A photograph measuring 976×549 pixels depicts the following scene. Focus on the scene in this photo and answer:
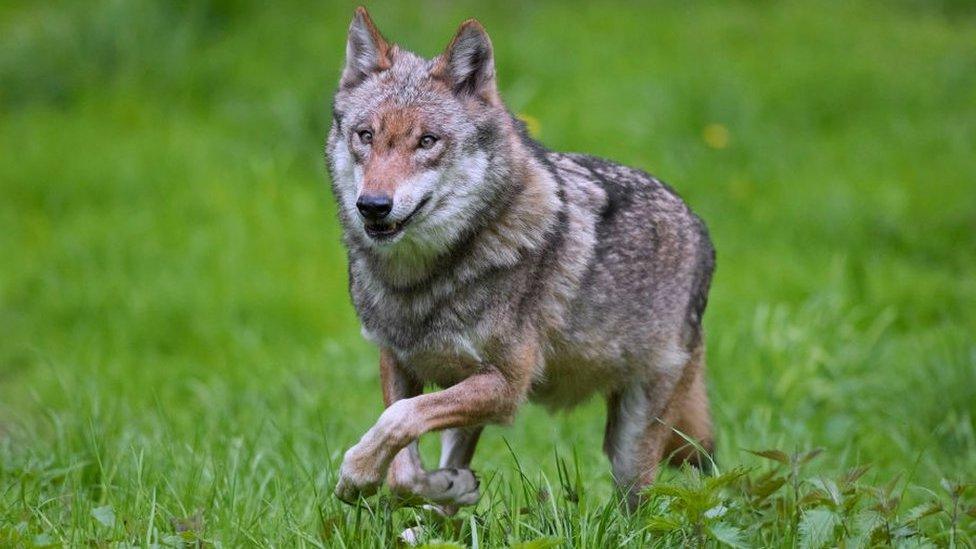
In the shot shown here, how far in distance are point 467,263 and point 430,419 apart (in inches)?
24.7

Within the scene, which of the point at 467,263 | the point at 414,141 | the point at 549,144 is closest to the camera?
the point at 414,141

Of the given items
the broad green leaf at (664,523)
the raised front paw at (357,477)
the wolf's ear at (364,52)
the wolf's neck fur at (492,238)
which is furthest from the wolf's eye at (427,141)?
the broad green leaf at (664,523)

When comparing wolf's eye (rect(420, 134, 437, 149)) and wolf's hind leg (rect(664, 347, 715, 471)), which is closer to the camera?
wolf's eye (rect(420, 134, 437, 149))

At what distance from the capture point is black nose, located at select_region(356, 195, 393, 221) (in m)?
4.11

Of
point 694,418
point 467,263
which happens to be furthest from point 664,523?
point 694,418

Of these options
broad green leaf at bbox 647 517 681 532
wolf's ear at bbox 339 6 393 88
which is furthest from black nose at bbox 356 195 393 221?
broad green leaf at bbox 647 517 681 532

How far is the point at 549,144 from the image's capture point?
10.1 metres

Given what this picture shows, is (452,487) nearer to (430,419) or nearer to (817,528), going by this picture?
(430,419)

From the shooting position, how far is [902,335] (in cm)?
843

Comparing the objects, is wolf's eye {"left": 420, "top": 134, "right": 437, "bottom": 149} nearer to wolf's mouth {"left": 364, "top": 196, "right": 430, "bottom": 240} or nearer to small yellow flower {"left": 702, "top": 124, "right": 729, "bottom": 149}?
wolf's mouth {"left": 364, "top": 196, "right": 430, "bottom": 240}

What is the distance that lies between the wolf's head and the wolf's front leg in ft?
1.68

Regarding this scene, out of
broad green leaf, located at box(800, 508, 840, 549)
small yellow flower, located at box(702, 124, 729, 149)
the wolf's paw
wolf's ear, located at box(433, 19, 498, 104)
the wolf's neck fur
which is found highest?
wolf's ear, located at box(433, 19, 498, 104)

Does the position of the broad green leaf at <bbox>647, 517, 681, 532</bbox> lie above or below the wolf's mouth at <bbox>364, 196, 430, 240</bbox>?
below

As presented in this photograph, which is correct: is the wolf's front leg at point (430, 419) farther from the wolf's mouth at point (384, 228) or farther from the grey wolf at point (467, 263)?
the wolf's mouth at point (384, 228)
